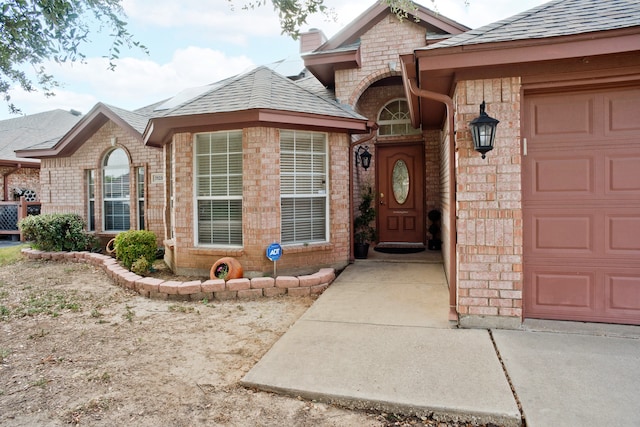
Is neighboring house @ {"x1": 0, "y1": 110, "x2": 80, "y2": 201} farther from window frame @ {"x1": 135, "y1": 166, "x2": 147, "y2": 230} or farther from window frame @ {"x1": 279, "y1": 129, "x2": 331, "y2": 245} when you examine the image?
window frame @ {"x1": 279, "y1": 129, "x2": 331, "y2": 245}

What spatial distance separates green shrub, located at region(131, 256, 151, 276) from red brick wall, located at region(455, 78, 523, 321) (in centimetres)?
524

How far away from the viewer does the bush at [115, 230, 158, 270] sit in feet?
22.2

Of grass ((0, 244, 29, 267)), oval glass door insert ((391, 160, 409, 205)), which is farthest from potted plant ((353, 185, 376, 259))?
grass ((0, 244, 29, 267))

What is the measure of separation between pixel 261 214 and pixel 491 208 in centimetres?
342

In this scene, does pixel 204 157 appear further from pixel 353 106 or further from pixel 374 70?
pixel 374 70

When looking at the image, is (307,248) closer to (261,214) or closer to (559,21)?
(261,214)

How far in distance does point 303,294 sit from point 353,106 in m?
4.46

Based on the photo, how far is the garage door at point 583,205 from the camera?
3.57 m

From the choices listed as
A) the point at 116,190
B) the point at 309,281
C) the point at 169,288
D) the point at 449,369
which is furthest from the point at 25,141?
the point at 449,369

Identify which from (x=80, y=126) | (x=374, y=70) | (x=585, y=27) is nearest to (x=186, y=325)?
(x=585, y=27)

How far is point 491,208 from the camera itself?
374 cm

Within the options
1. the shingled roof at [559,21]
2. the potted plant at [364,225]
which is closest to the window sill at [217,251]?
the potted plant at [364,225]

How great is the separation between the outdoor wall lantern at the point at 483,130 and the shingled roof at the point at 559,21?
691 millimetres

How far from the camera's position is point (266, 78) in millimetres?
6910
